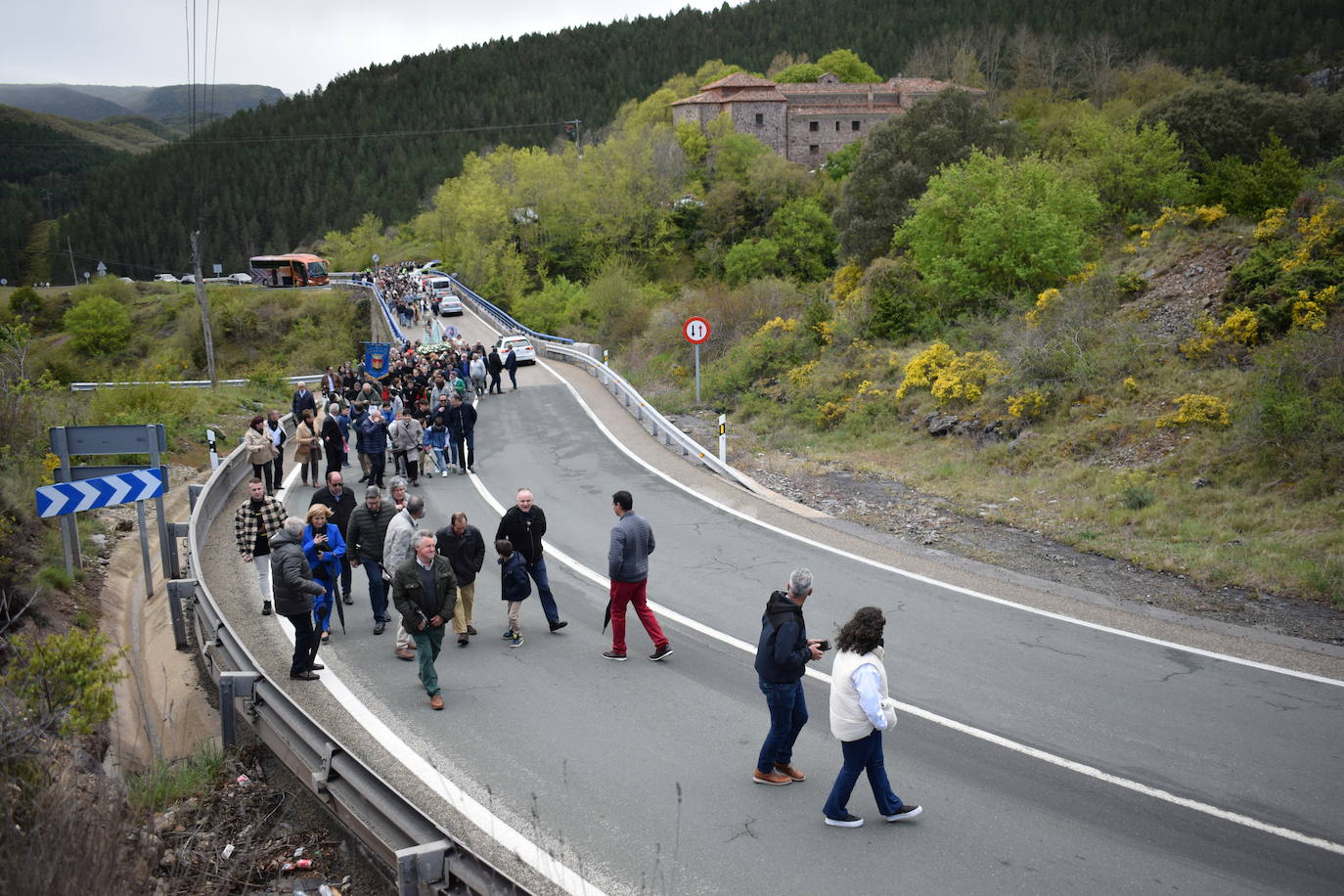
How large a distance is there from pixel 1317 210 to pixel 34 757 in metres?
23.0

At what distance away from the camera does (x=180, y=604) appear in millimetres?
11500

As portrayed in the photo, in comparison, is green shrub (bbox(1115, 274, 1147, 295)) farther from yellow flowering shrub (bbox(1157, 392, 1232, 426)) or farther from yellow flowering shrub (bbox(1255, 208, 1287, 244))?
yellow flowering shrub (bbox(1157, 392, 1232, 426))

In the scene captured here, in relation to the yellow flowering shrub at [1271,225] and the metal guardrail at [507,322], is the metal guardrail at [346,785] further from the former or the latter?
the metal guardrail at [507,322]

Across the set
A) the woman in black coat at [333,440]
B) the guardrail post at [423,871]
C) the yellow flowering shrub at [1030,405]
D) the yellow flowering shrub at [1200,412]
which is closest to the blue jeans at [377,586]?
the guardrail post at [423,871]

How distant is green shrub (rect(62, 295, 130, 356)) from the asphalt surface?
8326 cm

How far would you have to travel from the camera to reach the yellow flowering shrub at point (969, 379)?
20797 millimetres

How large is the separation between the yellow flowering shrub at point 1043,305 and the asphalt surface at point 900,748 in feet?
39.9

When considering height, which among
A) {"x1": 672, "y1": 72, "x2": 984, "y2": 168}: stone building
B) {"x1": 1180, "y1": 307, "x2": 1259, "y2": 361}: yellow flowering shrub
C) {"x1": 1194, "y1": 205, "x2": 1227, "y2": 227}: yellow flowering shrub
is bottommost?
{"x1": 1180, "y1": 307, "x2": 1259, "y2": 361}: yellow flowering shrub

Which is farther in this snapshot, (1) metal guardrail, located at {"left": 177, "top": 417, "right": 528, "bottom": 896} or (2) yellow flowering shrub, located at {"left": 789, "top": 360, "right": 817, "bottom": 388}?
(2) yellow flowering shrub, located at {"left": 789, "top": 360, "right": 817, "bottom": 388}

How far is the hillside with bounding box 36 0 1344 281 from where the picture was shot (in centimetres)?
14475

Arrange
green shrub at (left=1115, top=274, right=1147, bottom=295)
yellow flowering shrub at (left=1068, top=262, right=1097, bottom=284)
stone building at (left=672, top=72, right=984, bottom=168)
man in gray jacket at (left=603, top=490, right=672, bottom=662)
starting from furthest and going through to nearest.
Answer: stone building at (left=672, top=72, right=984, bottom=168) < yellow flowering shrub at (left=1068, top=262, right=1097, bottom=284) < green shrub at (left=1115, top=274, right=1147, bottom=295) < man in gray jacket at (left=603, top=490, right=672, bottom=662)

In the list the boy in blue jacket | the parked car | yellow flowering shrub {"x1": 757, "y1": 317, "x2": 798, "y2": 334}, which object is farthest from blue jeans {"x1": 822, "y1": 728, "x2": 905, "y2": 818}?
the parked car

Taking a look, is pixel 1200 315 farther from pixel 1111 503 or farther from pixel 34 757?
pixel 34 757

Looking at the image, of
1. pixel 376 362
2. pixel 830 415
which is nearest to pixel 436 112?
pixel 376 362
